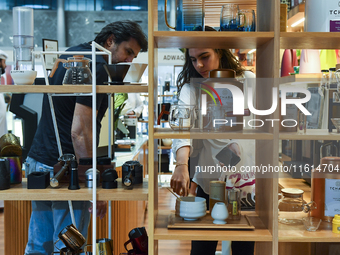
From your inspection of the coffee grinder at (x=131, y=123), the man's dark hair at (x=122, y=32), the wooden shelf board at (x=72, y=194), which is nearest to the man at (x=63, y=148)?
the man's dark hair at (x=122, y=32)

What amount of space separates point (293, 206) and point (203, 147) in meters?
0.56

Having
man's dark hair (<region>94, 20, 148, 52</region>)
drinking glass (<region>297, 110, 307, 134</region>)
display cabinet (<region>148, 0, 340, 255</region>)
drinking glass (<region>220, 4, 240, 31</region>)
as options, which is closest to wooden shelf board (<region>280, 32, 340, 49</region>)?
display cabinet (<region>148, 0, 340, 255</region>)

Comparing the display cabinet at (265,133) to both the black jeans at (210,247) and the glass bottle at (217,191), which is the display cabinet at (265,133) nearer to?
the glass bottle at (217,191)

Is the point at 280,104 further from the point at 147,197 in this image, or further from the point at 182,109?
the point at 147,197

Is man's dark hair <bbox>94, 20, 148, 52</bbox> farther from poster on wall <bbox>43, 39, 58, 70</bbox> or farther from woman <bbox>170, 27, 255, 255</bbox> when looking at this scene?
poster on wall <bbox>43, 39, 58, 70</bbox>

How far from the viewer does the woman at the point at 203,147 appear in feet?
5.97

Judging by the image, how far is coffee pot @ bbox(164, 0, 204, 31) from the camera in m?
1.47

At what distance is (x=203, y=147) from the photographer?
204 cm

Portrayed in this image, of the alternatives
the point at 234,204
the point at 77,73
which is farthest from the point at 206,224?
the point at 77,73

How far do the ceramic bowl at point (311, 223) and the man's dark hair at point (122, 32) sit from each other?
136 cm

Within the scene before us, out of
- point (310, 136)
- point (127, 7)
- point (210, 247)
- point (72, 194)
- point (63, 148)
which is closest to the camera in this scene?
point (310, 136)

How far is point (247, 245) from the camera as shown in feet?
6.55

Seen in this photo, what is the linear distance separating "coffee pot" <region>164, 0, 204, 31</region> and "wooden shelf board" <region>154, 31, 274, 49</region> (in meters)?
0.05

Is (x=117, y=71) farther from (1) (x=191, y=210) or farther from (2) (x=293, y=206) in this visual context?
(2) (x=293, y=206)
